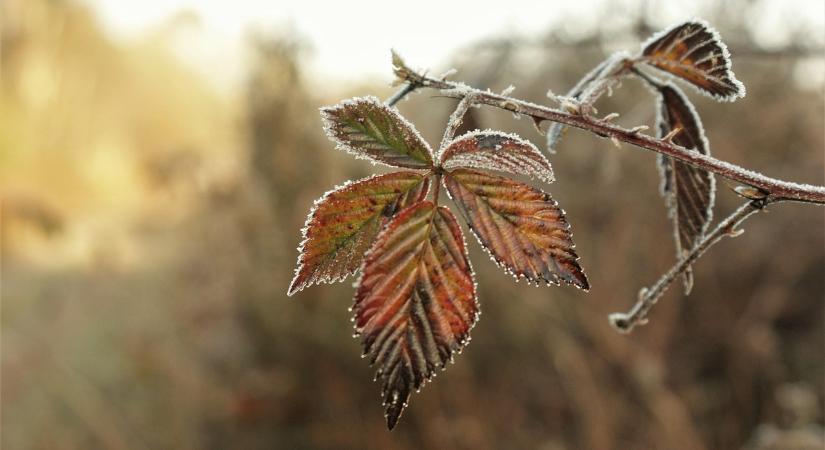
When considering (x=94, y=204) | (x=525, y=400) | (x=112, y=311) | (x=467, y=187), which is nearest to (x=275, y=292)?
(x=525, y=400)

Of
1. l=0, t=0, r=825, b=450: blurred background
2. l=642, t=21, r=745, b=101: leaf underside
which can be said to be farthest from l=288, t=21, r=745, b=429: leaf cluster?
l=0, t=0, r=825, b=450: blurred background

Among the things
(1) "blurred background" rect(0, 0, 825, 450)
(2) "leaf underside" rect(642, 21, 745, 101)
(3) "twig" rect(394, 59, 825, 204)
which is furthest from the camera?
(1) "blurred background" rect(0, 0, 825, 450)

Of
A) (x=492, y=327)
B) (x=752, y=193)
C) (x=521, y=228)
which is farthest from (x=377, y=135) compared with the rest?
(x=492, y=327)

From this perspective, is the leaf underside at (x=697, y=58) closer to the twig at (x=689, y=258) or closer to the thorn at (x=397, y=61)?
the twig at (x=689, y=258)

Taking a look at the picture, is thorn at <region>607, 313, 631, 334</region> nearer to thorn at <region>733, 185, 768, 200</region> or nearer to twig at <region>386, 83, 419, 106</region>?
thorn at <region>733, 185, 768, 200</region>

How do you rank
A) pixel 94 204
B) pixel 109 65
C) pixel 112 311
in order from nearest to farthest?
1. pixel 112 311
2. pixel 94 204
3. pixel 109 65

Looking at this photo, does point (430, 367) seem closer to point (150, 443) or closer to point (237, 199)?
point (237, 199)
